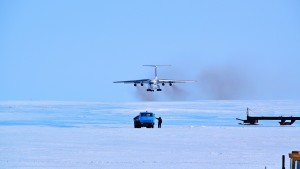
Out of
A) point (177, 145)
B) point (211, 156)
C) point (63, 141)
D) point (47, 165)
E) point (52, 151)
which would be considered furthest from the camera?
point (63, 141)

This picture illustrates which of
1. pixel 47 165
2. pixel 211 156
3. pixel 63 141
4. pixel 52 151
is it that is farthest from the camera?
pixel 63 141

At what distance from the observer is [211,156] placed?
23984mm

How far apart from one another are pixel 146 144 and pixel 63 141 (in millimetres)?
4395

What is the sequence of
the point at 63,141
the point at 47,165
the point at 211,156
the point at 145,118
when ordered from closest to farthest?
the point at 47,165 → the point at 211,156 → the point at 63,141 → the point at 145,118

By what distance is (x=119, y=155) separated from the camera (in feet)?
80.1

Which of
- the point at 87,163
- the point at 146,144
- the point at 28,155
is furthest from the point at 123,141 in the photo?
the point at 87,163

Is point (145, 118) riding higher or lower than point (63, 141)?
higher

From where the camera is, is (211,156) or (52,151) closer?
(211,156)

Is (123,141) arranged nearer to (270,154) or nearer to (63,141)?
(63,141)

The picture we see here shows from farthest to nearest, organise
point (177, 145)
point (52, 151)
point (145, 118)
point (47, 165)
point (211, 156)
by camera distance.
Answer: point (145, 118), point (177, 145), point (52, 151), point (211, 156), point (47, 165)

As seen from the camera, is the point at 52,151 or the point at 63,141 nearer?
the point at 52,151

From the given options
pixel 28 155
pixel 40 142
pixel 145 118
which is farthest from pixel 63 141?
pixel 145 118

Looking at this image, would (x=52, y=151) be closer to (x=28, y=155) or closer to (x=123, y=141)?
(x=28, y=155)

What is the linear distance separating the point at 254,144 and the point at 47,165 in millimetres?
13051
